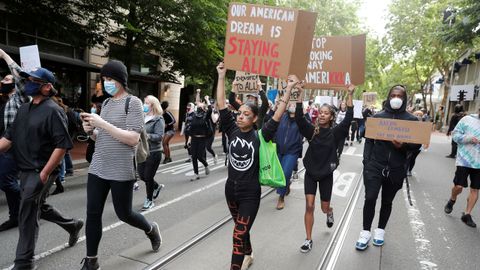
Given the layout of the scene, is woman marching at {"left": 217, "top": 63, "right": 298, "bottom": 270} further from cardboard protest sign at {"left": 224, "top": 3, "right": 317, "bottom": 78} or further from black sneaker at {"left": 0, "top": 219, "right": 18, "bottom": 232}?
black sneaker at {"left": 0, "top": 219, "right": 18, "bottom": 232}

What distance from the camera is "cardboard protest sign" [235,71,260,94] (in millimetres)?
5562

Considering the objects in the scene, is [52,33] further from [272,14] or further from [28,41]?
[272,14]

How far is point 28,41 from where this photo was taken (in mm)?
13164

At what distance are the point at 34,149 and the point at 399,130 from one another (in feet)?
12.7

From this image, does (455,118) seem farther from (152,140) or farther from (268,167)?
(268,167)

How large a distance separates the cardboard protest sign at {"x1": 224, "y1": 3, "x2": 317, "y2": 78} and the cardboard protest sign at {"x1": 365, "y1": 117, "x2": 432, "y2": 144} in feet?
3.57

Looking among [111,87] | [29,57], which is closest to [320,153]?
[111,87]

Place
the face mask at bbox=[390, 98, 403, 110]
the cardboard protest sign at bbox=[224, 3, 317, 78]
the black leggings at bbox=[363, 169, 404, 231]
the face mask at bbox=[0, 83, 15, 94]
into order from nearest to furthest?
the cardboard protest sign at bbox=[224, 3, 317, 78]
the face mask at bbox=[390, 98, 403, 110]
the black leggings at bbox=[363, 169, 404, 231]
the face mask at bbox=[0, 83, 15, 94]

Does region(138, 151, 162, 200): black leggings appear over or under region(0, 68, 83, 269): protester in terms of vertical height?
under

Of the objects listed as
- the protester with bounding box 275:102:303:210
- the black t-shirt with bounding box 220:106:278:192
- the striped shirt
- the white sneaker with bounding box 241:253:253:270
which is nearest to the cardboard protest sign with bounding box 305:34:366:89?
the protester with bounding box 275:102:303:210

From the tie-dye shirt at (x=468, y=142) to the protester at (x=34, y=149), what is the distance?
18.4 ft

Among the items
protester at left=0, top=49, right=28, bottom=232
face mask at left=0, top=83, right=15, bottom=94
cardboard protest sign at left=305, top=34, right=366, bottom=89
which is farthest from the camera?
→ face mask at left=0, top=83, right=15, bottom=94

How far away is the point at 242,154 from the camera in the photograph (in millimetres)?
3299

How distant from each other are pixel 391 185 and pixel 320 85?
1782 millimetres
